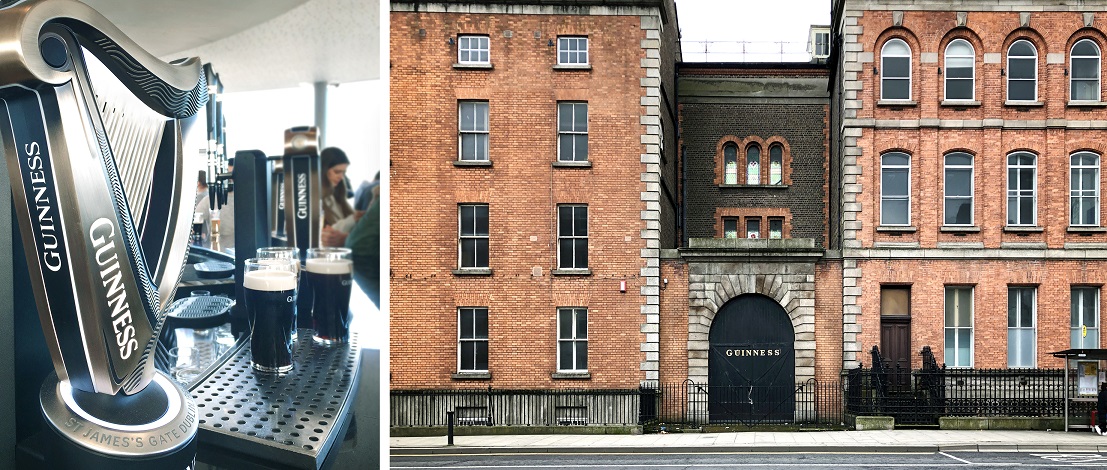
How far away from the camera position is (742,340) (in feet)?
84.7

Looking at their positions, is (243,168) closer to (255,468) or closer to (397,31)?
(255,468)

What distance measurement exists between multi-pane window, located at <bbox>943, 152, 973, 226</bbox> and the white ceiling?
2229cm

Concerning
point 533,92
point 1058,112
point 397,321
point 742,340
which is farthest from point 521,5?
point 1058,112

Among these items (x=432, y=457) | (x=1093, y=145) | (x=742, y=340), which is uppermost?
(x=1093, y=145)

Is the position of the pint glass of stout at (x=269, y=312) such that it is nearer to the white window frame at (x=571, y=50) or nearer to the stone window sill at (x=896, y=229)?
the white window frame at (x=571, y=50)

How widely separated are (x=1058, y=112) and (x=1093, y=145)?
1267 mm

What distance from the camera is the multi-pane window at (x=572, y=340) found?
25531 millimetres

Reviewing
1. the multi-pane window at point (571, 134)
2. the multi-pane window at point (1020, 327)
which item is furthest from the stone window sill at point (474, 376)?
the multi-pane window at point (1020, 327)

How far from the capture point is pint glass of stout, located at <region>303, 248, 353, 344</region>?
6797 mm

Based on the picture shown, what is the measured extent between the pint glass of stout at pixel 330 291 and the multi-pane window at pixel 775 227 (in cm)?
2774

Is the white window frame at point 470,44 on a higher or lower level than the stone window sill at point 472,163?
higher

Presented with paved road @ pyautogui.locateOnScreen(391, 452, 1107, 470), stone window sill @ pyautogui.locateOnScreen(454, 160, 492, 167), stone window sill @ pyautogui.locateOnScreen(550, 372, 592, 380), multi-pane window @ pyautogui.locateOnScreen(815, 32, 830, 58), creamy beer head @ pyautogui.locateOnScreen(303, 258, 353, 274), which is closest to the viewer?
creamy beer head @ pyautogui.locateOnScreen(303, 258, 353, 274)

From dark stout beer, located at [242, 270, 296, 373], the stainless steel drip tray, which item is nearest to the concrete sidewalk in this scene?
the stainless steel drip tray

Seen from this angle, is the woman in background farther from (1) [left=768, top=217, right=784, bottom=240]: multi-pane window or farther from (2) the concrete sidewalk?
(1) [left=768, top=217, right=784, bottom=240]: multi-pane window
